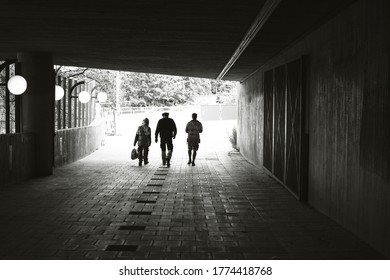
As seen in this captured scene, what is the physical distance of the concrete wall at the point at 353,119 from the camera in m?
5.20

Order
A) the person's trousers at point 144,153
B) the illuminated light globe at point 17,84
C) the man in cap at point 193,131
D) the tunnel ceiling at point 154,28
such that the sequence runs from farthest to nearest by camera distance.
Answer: the man in cap at point 193,131 < the person's trousers at point 144,153 < the illuminated light globe at point 17,84 < the tunnel ceiling at point 154,28

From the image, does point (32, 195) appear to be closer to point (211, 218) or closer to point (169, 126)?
point (211, 218)

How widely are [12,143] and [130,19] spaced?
4.44 metres

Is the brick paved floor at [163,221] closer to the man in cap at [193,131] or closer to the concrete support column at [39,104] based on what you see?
the concrete support column at [39,104]

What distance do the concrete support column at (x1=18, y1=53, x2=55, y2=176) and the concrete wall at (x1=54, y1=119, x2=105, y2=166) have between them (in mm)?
1531

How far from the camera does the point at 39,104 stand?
1200 centimetres

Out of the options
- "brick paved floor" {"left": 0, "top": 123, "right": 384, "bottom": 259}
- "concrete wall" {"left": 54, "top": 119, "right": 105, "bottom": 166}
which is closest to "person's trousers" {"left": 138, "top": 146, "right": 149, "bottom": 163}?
"concrete wall" {"left": 54, "top": 119, "right": 105, "bottom": 166}

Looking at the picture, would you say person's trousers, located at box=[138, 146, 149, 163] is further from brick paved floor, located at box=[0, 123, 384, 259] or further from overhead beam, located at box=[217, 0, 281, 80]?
overhead beam, located at box=[217, 0, 281, 80]

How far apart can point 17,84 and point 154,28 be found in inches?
156

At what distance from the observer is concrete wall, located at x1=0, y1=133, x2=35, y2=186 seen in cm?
1027

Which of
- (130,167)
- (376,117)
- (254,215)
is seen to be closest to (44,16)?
(254,215)

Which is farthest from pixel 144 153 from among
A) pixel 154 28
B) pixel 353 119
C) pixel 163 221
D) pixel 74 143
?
pixel 353 119

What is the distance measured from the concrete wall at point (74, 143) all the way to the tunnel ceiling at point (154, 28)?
2446 millimetres

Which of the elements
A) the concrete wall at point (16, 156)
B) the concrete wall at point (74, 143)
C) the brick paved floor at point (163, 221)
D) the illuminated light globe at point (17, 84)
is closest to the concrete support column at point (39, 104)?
the concrete wall at point (16, 156)
